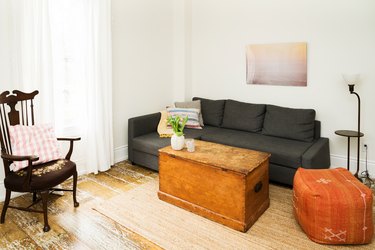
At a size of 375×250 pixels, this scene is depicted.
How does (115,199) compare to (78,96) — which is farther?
(78,96)

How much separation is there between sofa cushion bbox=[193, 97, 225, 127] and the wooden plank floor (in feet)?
5.55

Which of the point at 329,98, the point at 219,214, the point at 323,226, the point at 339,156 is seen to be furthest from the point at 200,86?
the point at 323,226

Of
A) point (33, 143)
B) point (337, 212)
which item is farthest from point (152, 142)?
point (337, 212)

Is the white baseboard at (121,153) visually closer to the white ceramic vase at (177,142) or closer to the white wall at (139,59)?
the white wall at (139,59)

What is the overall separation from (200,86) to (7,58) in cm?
289

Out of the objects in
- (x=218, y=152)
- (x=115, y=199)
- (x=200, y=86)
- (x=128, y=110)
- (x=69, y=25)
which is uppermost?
(x=69, y=25)

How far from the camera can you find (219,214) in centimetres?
264

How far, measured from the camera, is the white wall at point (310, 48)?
3.49 meters

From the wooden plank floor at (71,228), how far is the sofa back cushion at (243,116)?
1747mm

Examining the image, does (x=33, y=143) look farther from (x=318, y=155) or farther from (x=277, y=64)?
(x=277, y=64)

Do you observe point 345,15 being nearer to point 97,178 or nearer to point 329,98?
point 329,98

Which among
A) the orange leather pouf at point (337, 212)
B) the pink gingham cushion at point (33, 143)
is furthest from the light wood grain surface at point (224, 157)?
the pink gingham cushion at point (33, 143)

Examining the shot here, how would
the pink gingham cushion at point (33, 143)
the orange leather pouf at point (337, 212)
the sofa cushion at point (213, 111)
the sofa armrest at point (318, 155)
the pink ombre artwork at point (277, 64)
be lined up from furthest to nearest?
1. the sofa cushion at point (213, 111)
2. the pink ombre artwork at point (277, 64)
3. the sofa armrest at point (318, 155)
4. the pink gingham cushion at point (33, 143)
5. the orange leather pouf at point (337, 212)

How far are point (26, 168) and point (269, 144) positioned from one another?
2627mm
